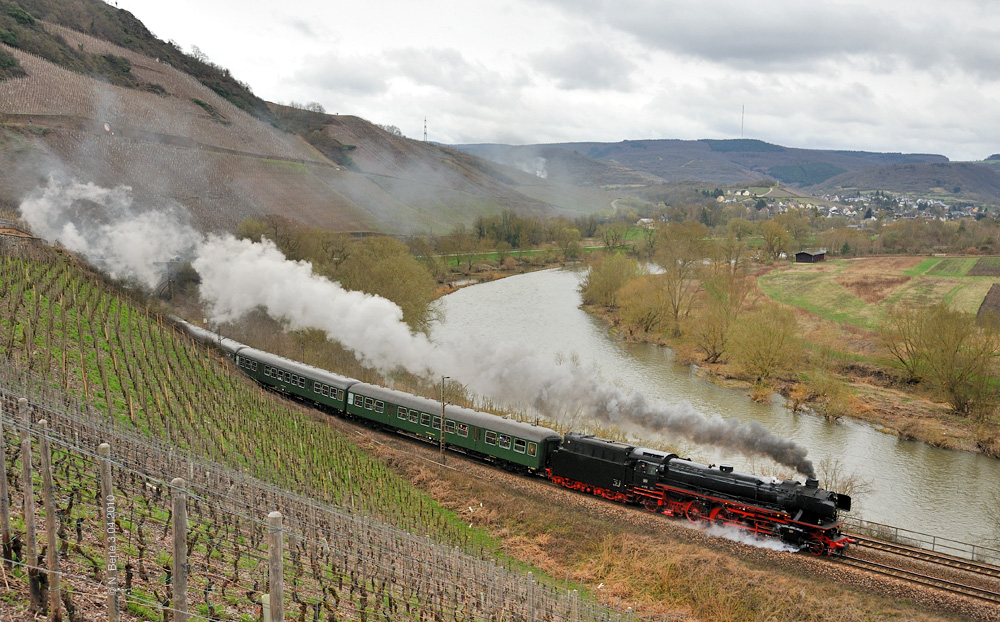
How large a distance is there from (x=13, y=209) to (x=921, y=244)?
5304 inches

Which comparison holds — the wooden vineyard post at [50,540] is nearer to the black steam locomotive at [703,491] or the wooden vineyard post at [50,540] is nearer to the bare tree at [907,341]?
the black steam locomotive at [703,491]

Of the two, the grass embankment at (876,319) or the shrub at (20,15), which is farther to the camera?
the shrub at (20,15)

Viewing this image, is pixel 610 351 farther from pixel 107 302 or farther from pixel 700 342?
pixel 107 302

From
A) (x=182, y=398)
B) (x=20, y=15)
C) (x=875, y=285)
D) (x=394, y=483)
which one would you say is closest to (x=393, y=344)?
(x=394, y=483)

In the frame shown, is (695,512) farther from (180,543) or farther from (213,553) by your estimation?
(180,543)

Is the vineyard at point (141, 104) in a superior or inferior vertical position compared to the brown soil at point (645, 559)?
superior

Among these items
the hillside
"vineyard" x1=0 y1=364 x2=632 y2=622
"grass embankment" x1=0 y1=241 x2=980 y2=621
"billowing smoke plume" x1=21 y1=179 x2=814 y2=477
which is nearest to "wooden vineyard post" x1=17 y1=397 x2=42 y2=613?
"vineyard" x1=0 y1=364 x2=632 y2=622

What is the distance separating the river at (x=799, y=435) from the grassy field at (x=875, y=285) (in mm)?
24870

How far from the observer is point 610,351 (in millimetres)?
66438

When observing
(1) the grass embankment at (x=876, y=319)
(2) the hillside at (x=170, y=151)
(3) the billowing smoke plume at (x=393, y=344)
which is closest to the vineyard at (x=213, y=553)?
(3) the billowing smoke plume at (x=393, y=344)

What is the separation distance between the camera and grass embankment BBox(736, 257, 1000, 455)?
4888cm

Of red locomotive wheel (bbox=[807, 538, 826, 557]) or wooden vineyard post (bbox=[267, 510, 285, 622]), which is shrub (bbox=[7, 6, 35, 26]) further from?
wooden vineyard post (bbox=[267, 510, 285, 622])

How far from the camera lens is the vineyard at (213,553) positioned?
1306 centimetres

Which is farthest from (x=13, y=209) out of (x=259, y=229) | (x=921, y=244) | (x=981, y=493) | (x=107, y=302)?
(x=921, y=244)
